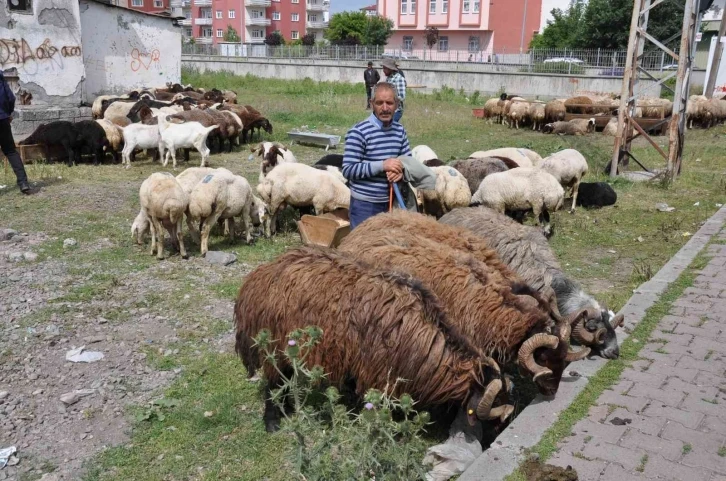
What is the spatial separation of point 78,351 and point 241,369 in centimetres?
138

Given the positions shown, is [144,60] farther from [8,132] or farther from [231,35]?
[231,35]

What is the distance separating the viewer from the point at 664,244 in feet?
27.0

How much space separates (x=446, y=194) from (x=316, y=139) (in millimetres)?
7267

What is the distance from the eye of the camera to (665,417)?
3965mm

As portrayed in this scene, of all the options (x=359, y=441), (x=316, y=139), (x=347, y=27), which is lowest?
(x=316, y=139)

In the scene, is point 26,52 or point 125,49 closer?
point 26,52

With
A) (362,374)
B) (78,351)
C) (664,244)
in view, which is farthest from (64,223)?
(664,244)

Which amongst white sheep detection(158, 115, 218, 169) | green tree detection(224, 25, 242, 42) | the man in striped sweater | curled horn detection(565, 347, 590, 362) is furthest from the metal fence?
green tree detection(224, 25, 242, 42)

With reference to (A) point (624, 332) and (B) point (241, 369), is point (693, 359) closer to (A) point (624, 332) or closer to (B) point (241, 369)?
(A) point (624, 332)

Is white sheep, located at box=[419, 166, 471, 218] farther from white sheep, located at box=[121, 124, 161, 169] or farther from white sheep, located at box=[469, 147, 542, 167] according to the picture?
white sheep, located at box=[121, 124, 161, 169]

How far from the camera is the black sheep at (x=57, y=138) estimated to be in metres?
12.1

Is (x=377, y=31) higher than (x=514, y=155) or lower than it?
higher

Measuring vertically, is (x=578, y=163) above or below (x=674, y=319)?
above

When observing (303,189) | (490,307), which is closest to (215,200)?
(303,189)
